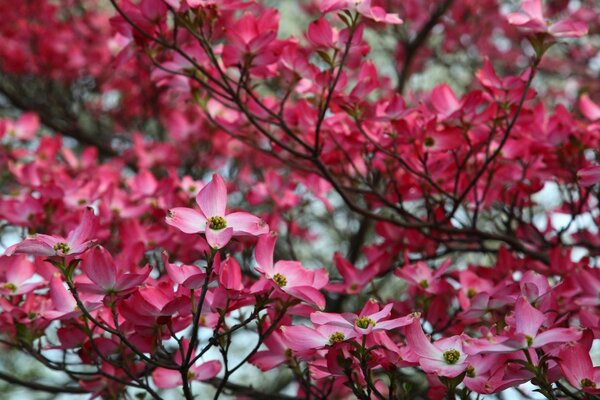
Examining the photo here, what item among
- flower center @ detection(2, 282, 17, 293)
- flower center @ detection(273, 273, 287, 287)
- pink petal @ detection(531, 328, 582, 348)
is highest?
flower center @ detection(2, 282, 17, 293)

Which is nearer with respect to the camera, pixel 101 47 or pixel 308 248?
pixel 101 47

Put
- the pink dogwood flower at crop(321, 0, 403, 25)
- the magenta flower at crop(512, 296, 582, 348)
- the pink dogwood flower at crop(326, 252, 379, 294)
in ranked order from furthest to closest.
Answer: the pink dogwood flower at crop(326, 252, 379, 294)
the pink dogwood flower at crop(321, 0, 403, 25)
the magenta flower at crop(512, 296, 582, 348)

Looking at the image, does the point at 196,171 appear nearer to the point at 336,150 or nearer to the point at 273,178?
the point at 273,178

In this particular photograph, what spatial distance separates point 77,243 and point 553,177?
1.43m

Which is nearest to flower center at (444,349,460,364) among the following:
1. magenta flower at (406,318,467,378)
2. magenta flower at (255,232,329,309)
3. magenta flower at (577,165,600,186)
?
magenta flower at (406,318,467,378)

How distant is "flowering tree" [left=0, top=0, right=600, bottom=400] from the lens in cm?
131

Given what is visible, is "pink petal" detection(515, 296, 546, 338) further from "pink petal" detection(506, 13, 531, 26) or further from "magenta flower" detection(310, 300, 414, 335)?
"pink petal" detection(506, 13, 531, 26)

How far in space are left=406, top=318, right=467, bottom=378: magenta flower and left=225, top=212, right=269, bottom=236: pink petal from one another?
33cm

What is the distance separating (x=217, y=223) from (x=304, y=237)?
2.19m

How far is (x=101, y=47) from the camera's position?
429 cm

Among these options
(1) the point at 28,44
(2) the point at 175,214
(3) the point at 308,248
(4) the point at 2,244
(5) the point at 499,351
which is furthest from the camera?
(3) the point at 308,248

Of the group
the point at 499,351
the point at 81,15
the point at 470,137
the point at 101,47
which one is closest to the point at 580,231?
the point at 470,137

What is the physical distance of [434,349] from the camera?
4.26 feet

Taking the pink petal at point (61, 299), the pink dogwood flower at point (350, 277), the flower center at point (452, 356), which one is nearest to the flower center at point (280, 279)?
the flower center at point (452, 356)
